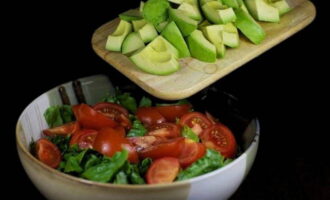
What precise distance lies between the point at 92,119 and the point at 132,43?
193mm

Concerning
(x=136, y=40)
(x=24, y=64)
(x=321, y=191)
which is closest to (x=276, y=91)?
(x=321, y=191)

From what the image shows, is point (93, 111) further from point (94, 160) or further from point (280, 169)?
point (280, 169)

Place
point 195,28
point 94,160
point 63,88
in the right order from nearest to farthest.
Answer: point 94,160
point 195,28
point 63,88

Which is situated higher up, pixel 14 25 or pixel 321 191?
pixel 14 25

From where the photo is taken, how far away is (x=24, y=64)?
1881mm

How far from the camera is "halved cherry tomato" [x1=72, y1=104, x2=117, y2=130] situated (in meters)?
1.46

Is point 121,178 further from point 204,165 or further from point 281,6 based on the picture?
point 281,6

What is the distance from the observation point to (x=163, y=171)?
4.25ft

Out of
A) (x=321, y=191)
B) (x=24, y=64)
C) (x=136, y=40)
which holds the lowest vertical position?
(x=321, y=191)

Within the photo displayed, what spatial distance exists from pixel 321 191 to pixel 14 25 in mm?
956

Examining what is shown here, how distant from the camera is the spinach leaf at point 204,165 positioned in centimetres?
131

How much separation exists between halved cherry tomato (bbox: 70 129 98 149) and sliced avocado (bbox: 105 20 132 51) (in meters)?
0.20

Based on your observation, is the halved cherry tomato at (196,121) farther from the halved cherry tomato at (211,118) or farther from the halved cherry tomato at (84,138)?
the halved cherry tomato at (84,138)

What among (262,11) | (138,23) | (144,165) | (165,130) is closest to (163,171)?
(144,165)
